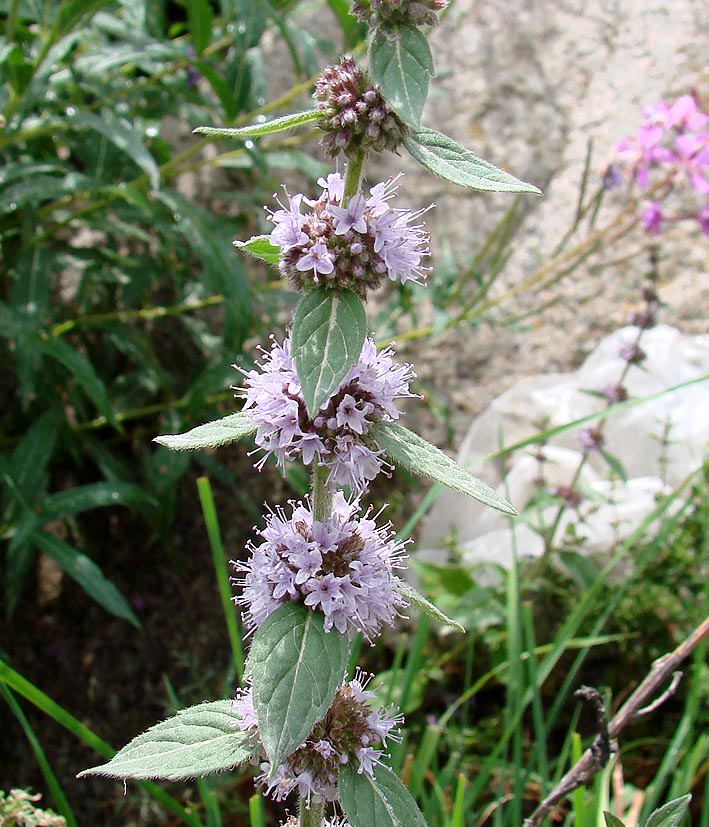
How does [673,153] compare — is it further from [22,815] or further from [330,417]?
[22,815]

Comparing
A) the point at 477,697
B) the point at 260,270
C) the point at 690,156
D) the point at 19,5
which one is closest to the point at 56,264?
the point at 19,5

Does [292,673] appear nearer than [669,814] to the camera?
Yes

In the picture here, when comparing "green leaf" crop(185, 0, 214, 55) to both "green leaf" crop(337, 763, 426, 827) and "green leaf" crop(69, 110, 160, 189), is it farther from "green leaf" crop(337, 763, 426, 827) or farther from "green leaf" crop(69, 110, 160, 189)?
"green leaf" crop(337, 763, 426, 827)

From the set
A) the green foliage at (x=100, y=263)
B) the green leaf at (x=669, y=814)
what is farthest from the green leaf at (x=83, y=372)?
the green leaf at (x=669, y=814)

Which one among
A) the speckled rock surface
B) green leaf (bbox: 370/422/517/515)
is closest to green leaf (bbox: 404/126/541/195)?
green leaf (bbox: 370/422/517/515)

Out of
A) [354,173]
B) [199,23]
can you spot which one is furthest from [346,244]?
[199,23]
